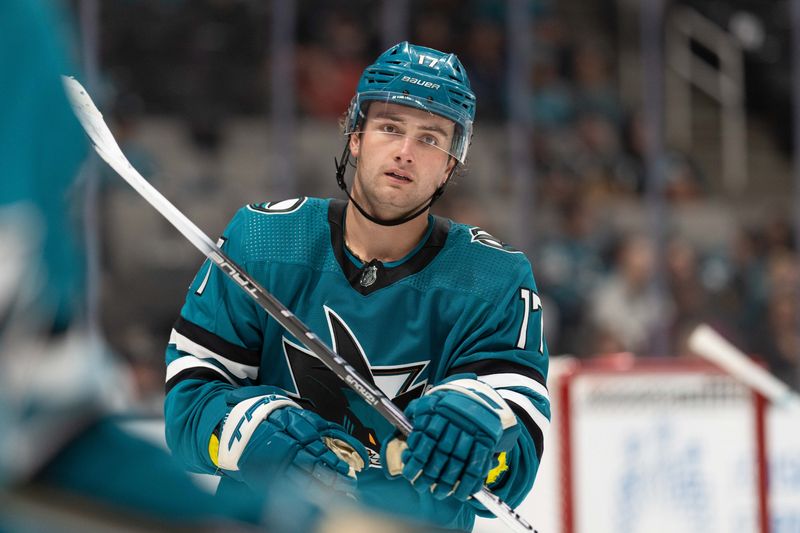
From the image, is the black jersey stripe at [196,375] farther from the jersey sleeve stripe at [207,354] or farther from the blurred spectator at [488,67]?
the blurred spectator at [488,67]

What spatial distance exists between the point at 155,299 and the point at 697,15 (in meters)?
3.50

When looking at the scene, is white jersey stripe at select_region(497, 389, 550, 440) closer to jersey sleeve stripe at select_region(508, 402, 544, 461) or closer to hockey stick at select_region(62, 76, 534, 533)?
jersey sleeve stripe at select_region(508, 402, 544, 461)

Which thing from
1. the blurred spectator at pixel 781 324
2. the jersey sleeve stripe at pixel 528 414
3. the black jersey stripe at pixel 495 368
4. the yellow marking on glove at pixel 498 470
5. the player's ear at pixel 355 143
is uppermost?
the player's ear at pixel 355 143

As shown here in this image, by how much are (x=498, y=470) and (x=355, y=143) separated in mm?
549

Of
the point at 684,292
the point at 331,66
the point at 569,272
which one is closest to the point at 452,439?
the point at 569,272

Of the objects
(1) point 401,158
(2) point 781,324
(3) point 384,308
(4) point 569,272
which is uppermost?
(1) point 401,158

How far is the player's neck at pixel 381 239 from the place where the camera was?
1.89 m

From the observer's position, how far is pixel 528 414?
1.76m

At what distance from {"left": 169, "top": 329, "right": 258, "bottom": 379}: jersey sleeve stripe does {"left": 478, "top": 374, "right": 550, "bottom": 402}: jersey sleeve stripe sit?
0.36 meters

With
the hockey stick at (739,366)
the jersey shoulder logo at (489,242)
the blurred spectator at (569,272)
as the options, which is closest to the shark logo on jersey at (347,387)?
the jersey shoulder logo at (489,242)

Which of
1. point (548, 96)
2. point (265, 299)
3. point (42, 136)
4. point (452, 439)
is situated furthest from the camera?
point (548, 96)

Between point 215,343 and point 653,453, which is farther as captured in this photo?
point 653,453

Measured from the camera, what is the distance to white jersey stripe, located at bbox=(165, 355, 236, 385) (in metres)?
1.80

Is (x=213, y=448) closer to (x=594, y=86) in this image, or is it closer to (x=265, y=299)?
(x=265, y=299)
